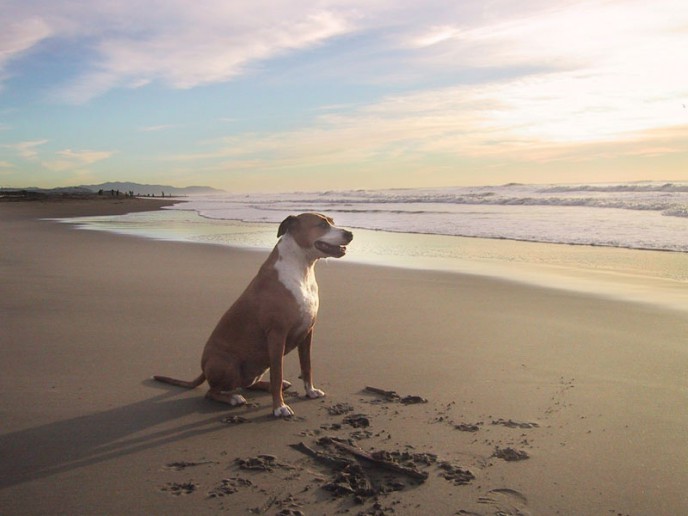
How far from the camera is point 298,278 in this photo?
4230 mm

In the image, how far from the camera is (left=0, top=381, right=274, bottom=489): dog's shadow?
10.2ft

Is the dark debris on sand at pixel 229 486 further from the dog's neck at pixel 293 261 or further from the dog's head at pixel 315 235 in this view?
the dog's head at pixel 315 235

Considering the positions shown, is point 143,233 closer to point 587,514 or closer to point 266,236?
point 266,236

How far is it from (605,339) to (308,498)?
382 centimetres

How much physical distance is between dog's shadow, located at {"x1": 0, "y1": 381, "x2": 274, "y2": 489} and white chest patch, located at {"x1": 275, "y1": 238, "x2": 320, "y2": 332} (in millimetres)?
751

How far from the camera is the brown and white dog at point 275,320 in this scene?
4.09 m

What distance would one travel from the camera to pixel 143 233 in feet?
58.0

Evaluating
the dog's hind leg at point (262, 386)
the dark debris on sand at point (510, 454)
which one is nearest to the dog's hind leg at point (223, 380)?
the dog's hind leg at point (262, 386)

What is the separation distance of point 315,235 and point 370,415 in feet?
4.27

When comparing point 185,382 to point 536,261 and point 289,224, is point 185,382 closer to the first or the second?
point 289,224

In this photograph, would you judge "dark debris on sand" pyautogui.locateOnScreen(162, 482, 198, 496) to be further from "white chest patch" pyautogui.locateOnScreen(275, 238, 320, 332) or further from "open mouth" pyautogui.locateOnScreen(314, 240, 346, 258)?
"open mouth" pyautogui.locateOnScreen(314, 240, 346, 258)

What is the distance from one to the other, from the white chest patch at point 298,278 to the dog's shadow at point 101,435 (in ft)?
2.46

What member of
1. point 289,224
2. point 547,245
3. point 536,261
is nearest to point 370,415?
point 289,224

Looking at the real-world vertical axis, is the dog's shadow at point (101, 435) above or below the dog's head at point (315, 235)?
below
